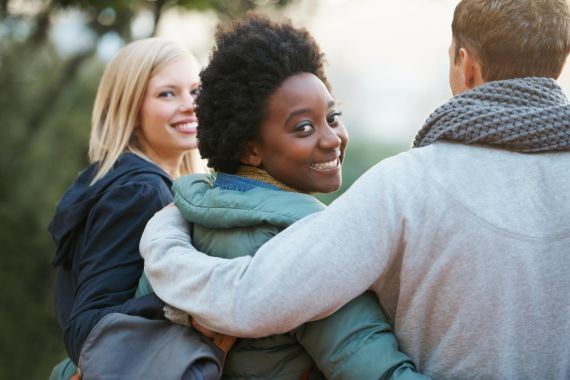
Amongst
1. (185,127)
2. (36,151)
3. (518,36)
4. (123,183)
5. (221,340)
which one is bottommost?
(36,151)

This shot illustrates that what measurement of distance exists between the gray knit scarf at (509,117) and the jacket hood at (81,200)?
4.27 ft

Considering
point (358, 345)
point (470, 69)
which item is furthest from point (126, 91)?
point (358, 345)

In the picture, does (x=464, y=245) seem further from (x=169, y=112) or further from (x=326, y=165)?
(x=169, y=112)

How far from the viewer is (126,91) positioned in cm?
330

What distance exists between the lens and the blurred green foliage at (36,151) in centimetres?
680

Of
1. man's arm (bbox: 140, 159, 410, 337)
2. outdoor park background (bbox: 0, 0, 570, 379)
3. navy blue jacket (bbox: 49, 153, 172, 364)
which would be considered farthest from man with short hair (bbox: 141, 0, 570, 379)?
outdoor park background (bbox: 0, 0, 570, 379)

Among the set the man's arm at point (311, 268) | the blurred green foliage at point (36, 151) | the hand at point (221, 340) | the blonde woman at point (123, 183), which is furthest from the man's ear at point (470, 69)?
the blurred green foliage at point (36, 151)

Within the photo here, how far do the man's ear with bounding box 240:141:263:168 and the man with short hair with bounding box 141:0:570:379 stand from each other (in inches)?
14.3

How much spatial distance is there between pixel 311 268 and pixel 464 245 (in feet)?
1.13

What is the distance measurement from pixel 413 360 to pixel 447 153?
493 mm

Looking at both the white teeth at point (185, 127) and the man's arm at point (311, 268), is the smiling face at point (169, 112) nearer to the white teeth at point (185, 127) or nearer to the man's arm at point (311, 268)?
the white teeth at point (185, 127)

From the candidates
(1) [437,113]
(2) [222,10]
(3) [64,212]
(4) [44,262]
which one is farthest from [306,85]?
(4) [44,262]

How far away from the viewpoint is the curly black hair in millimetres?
2191

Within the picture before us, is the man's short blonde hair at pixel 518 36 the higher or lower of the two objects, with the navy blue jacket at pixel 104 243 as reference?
higher
